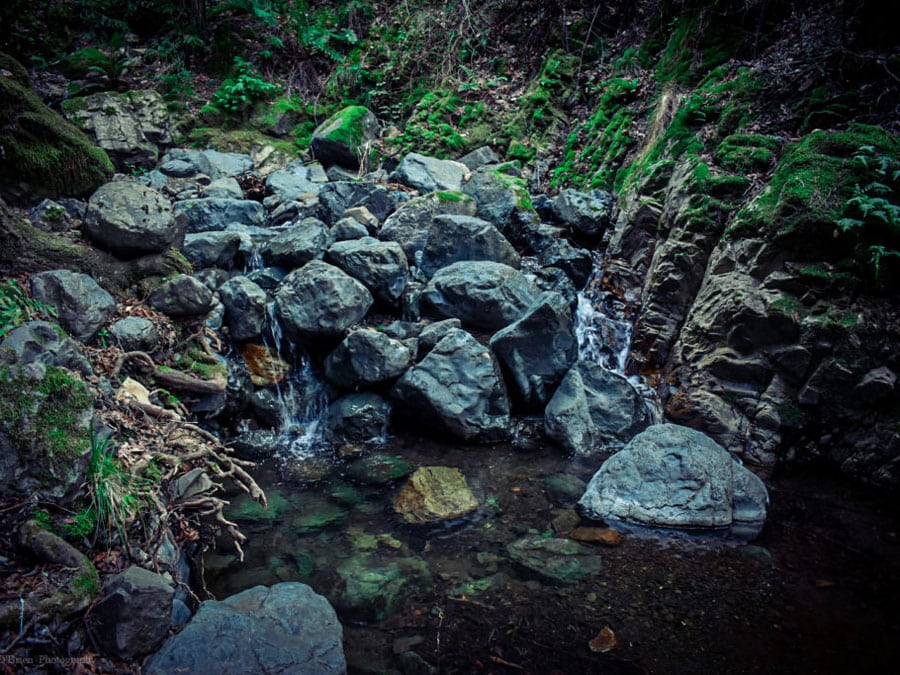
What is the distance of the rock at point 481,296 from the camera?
20.0 ft

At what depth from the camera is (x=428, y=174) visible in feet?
30.2

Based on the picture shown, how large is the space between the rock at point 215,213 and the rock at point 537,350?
4.79 meters

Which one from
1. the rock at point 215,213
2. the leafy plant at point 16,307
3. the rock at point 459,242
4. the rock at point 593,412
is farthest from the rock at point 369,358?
the rock at point 215,213

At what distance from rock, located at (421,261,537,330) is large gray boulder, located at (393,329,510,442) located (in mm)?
725

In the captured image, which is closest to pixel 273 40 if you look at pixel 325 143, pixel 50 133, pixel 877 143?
pixel 325 143

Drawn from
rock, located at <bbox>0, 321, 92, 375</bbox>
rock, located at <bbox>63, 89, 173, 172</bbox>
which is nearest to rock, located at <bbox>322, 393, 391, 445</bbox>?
rock, located at <bbox>0, 321, 92, 375</bbox>

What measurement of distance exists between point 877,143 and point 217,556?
7.14 m

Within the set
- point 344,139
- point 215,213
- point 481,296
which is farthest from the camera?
point 344,139

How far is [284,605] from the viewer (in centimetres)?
274

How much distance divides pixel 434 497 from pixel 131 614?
2464 millimetres

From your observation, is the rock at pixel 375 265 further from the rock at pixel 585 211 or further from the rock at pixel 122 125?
the rock at pixel 122 125

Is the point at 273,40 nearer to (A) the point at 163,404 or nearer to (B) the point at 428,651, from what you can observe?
(A) the point at 163,404

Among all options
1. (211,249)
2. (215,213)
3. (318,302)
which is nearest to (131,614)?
(318,302)

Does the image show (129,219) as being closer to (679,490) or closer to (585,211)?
(679,490)
